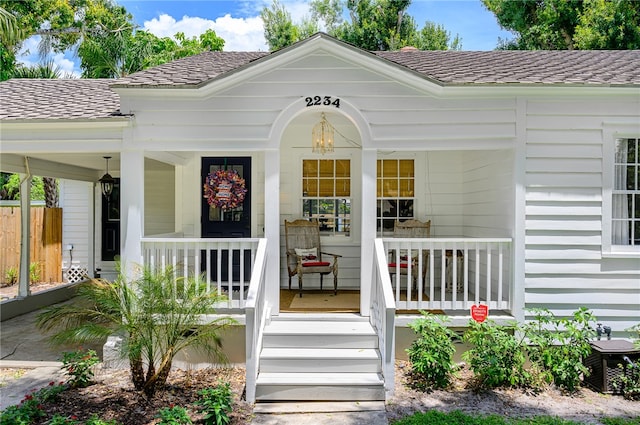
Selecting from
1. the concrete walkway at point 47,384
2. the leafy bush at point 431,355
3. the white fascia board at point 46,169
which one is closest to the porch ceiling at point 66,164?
the white fascia board at point 46,169

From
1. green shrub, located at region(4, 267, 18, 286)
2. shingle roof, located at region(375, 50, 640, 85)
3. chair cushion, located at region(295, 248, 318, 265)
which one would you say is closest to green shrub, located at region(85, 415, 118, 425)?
chair cushion, located at region(295, 248, 318, 265)

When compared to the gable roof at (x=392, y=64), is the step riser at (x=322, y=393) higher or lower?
lower

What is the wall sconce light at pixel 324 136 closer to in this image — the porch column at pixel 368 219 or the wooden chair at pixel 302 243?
the wooden chair at pixel 302 243

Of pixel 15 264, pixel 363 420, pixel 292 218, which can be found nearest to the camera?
pixel 363 420

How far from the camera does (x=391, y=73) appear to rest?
5.55 m

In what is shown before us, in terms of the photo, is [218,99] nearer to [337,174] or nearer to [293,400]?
[337,174]

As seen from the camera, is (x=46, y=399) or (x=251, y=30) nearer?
(x=46, y=399)

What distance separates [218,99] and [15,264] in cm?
876

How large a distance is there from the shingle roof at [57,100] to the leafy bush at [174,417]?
360 centimetres

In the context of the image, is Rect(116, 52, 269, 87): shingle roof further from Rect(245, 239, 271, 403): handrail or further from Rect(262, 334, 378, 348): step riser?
Rect(262, 334, 378, 348): step riser

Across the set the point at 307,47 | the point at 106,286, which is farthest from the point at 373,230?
the point at 106,286

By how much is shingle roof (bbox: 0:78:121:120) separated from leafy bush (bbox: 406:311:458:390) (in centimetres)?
460

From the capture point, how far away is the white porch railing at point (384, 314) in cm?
474

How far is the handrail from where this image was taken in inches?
181
